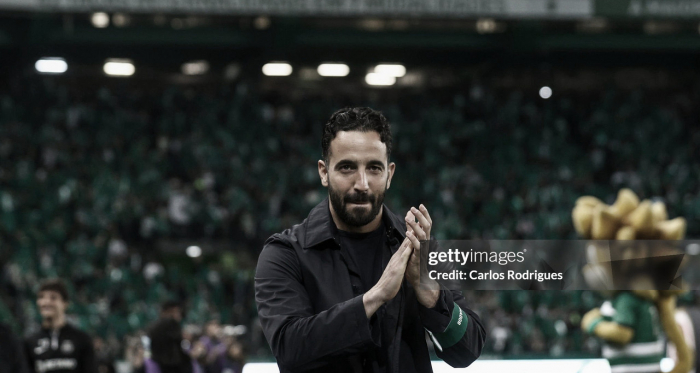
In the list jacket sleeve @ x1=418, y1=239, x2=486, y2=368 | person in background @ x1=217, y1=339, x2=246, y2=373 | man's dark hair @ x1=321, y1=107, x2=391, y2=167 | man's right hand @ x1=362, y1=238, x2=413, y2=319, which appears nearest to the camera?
man's right hand @ x1=362, y1=238, x2=413, y2=319

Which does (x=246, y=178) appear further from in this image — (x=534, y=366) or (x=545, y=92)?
(x=534, y=366)

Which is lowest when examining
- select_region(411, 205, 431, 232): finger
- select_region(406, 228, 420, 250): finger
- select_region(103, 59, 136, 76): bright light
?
select_region(406, 228, 420, 250): finger

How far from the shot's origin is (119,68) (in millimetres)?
20656

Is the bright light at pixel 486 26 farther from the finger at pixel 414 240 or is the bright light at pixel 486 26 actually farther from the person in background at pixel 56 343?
the finger at pixel 414 240

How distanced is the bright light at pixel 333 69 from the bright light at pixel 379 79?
70 cm

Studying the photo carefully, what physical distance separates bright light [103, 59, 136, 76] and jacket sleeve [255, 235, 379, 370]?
62.0ft

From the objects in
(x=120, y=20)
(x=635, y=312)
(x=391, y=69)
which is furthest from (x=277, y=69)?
(x=635, y=312)

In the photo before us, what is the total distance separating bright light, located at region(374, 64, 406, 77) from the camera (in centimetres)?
2091

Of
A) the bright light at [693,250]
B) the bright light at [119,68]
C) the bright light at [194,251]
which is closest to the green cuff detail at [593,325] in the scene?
the bright light at [693,250]

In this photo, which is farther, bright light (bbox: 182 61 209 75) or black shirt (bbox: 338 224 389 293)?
bright light (bbox: 182 61 209 75)

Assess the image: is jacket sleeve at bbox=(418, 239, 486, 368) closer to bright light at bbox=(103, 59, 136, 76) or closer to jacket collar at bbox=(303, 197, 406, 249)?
jacket collar at bbox=(303, 197, 406, 249)

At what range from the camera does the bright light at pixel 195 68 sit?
2066cm

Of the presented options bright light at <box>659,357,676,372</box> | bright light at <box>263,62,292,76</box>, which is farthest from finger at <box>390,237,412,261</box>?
bright light at <box>263,62,292,76</box>

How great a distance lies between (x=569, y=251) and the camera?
229cm
